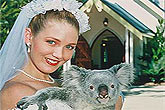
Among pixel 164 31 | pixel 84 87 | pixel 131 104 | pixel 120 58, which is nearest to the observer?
pixel 84 87

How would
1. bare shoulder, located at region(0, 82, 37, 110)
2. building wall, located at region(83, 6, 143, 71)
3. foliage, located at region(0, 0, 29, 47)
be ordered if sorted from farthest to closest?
building wall, located at region(83, 6, 143, 71) < foliage, located at region(0, 0, 29, 47) < bare shoulder, located at region(0, 82, 37, 110)

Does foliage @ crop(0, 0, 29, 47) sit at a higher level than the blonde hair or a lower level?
higher

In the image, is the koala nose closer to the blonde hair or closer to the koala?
the koala

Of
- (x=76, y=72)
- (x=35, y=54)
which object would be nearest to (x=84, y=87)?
(x=76, y=72)

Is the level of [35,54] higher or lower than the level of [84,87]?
higher

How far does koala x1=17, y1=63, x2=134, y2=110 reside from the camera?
1.62 m

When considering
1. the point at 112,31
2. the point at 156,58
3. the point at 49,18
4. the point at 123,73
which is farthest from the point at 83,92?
the point at 112,31

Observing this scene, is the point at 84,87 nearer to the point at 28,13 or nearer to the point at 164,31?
the point at 28,13

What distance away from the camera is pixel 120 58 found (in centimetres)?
1469

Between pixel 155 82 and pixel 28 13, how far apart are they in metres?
11.3

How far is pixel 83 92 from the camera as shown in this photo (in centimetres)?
169

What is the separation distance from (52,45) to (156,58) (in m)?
11.1

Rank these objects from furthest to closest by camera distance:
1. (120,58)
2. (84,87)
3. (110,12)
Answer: (120,58) < (110,12) < (84,87)

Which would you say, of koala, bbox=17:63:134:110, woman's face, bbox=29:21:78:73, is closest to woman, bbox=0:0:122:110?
woman's face, bbox=29:21:78:73
